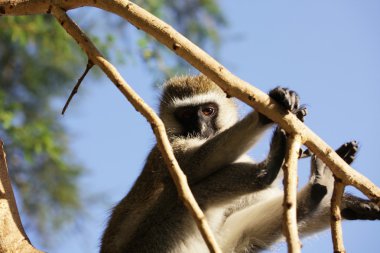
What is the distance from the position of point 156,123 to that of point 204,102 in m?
2.51

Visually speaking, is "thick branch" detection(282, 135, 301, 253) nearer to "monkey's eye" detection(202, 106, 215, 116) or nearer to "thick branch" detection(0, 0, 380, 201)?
"thick branch" detection(0, 0, 380, 201)

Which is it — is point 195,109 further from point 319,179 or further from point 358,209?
point 358,209

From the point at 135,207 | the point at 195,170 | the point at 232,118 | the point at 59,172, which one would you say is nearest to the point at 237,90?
the point at 195,170

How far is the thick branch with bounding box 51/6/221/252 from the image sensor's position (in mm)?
2660

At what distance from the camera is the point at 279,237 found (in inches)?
190

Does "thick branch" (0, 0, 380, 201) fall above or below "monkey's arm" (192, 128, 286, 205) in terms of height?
above

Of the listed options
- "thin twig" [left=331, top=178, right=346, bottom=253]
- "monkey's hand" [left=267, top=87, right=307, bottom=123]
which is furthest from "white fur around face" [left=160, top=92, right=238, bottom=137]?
"thin twig" [left=331, top=178, right=346, bottom=253]

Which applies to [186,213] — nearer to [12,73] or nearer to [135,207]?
[135,207]

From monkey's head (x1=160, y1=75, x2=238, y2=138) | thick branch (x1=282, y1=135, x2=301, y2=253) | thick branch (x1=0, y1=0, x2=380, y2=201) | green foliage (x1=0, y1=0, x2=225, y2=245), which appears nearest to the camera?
Answer: thick branch (x1=282, y1=135, x2=301, y2=253)

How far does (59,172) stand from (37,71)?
1767 millimetres

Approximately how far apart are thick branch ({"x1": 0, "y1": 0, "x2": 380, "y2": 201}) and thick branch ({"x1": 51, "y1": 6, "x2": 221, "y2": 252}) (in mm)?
203

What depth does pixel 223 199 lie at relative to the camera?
451cm

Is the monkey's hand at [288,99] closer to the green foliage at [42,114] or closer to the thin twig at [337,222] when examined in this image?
the thin twig at [337,222]

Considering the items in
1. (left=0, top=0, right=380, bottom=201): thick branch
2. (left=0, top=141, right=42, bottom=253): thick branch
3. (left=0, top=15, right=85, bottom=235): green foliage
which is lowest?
(left=0, top=15, right=85, bottom=235): green foliage
